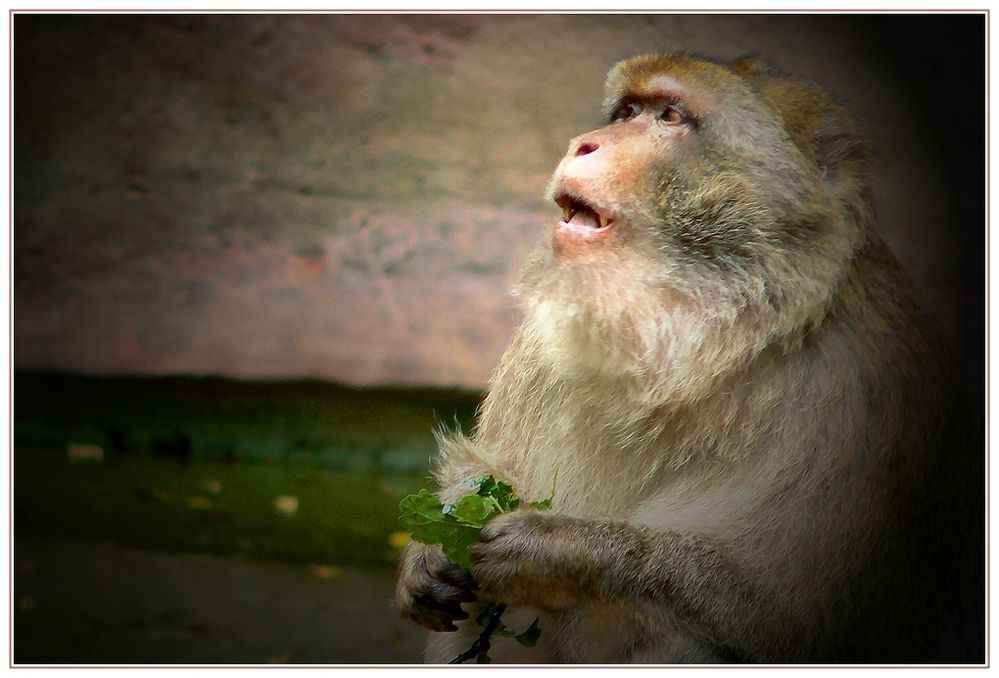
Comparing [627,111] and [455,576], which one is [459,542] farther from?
[627,111]

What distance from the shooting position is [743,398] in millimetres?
2684

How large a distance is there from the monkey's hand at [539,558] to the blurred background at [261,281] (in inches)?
103

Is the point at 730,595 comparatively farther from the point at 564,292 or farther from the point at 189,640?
the point at 189,640

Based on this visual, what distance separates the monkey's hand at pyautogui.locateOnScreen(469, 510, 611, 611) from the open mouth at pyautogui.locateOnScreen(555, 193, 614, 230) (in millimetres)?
707

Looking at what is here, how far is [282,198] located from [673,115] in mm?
3422

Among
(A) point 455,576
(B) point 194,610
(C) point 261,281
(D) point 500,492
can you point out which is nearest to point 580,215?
(D) point 500,492

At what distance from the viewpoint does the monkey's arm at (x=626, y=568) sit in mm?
2559

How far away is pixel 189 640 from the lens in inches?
186

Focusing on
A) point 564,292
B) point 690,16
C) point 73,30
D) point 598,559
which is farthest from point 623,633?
point 73,30

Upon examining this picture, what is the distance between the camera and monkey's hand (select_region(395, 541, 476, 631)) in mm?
2855

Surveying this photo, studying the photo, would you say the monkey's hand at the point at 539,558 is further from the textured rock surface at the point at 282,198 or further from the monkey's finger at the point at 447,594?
the textured rock surface at the point at 282,198

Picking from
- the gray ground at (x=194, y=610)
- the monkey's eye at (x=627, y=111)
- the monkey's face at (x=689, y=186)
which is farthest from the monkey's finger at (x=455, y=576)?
the gray ground at (x=194, y=610)

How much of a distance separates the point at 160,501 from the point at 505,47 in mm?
2913

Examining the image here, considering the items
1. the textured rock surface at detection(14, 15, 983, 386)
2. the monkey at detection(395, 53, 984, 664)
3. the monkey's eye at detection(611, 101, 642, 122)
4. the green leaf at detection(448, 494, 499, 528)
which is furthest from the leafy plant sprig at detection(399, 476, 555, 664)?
the textured rock surface at detection(14, 15, 983, 386)
